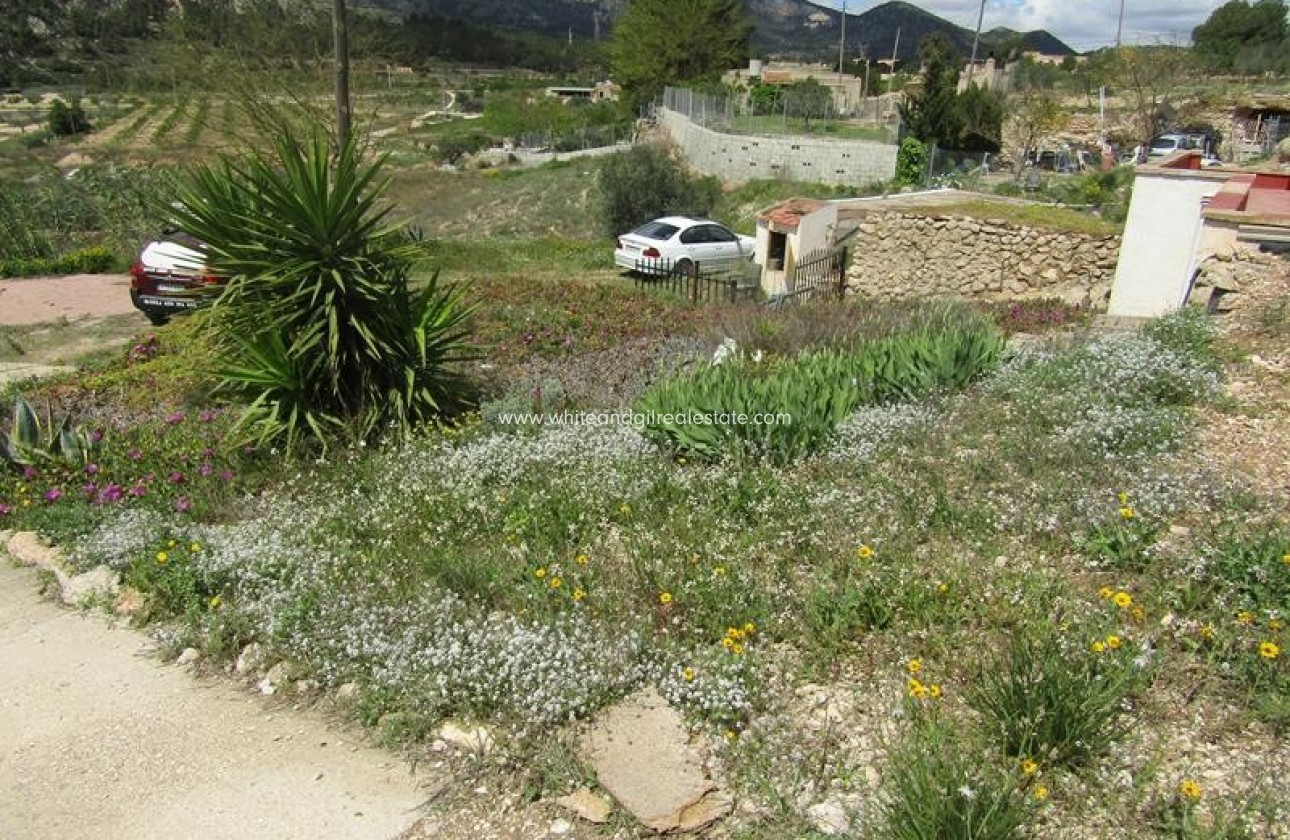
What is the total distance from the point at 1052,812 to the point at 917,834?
55 centimetres

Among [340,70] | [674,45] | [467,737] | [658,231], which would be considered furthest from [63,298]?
[674,45]

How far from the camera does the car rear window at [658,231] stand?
18.4 m

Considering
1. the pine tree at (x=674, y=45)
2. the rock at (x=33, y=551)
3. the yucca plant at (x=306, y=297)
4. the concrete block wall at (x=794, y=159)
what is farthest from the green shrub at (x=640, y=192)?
the pine tree at (x=674, y=45)

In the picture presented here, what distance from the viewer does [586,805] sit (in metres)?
2.84


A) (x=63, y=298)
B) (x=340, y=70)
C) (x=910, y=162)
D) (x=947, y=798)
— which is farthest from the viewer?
(x=910, y=162)

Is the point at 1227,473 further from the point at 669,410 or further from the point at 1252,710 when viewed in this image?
the point at 669,410

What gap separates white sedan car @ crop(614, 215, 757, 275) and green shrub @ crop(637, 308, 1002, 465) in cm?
1083

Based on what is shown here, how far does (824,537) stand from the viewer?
4.20 meters

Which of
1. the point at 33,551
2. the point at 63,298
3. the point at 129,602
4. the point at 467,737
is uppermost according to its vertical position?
the point at 467,737

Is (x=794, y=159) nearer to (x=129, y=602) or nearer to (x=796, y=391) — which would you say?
(x=796, y=391)

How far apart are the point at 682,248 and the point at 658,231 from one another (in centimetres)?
77

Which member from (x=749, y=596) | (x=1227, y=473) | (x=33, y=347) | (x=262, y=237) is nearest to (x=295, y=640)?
(x=749, y=596)

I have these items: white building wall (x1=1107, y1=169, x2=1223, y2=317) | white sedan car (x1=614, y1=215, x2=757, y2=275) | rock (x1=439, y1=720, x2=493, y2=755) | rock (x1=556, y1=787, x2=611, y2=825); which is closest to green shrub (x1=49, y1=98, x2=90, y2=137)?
white sedan car (x1=614, y1=215, x2=757, y2=275)

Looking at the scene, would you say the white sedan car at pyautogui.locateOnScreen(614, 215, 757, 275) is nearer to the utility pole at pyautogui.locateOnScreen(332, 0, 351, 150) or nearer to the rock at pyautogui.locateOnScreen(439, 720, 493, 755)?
the utility pole at pyautogui.locateOnScreen(332, 0, 351, 150)
